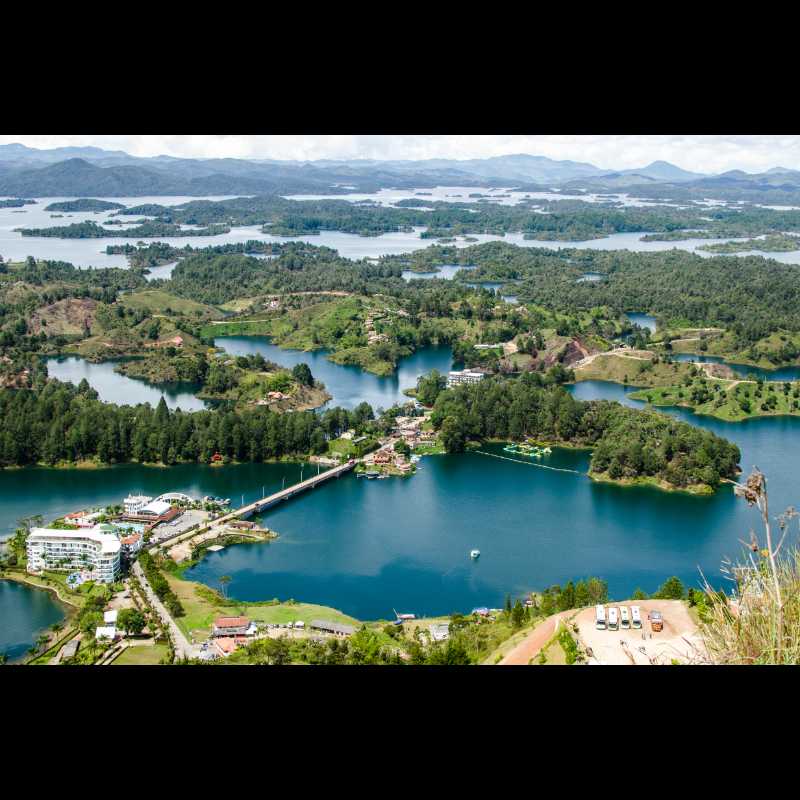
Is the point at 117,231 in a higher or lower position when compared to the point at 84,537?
higher

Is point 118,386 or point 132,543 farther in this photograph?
point 118,386

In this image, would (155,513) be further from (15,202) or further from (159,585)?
(15,202)

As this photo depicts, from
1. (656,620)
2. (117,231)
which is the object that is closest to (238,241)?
(117,231)

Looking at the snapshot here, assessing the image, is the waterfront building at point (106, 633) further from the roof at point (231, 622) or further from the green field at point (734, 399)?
the green field at point (734, 399)

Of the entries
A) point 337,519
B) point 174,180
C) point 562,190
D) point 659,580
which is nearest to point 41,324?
point 337,519

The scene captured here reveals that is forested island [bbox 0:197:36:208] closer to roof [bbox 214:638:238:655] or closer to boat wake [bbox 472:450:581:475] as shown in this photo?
boat wake [bbox 472:450:581:475]

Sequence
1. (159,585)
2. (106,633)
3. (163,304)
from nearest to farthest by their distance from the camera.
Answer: (106,633), (159,585), (163,304)

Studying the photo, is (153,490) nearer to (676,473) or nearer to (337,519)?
(337,519)
